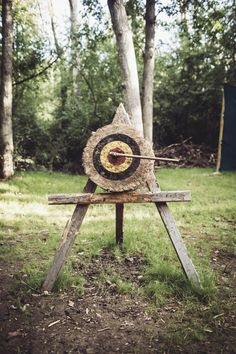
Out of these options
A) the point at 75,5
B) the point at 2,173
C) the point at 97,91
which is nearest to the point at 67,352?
the point at 2,173

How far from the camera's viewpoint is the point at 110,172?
10.6 feet

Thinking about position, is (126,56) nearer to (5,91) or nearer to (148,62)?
(148,62)

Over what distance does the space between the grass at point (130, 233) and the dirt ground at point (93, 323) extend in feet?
0.55

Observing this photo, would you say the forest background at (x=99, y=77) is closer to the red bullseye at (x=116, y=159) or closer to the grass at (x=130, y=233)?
the grass at (x=130, y=233)

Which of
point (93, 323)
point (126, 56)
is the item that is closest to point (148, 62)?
point (126, 56)

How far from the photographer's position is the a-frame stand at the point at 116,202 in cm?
321

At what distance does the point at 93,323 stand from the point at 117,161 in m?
1.46

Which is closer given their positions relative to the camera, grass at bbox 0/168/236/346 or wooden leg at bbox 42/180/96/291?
grass at bbox 0/168/236/346

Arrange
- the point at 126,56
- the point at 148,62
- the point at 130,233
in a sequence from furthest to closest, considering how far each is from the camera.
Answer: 1. the point at 148,62
2. the point at 126,56
3. the point at 130,233

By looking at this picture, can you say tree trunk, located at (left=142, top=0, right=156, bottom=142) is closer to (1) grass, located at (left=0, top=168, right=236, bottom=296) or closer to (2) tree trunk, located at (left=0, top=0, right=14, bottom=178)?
(1) grass, located at (left=0, top=168, right=236, bottom=296)

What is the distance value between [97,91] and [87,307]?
31.1ft

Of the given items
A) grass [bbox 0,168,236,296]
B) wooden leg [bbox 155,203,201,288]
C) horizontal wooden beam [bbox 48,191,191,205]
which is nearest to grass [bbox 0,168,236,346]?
grass [bbox 0,168,236,296]

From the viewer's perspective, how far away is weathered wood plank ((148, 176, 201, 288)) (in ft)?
10.7

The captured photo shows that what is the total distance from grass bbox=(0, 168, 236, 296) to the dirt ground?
0.55 ft
